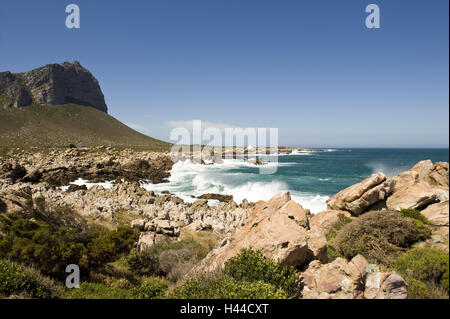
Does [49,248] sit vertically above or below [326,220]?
above

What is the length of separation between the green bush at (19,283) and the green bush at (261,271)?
5403 mm

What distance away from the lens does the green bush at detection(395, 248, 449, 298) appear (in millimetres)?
Answer: 6000

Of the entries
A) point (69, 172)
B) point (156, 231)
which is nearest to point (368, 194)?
point (156, 231)

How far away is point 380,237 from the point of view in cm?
902


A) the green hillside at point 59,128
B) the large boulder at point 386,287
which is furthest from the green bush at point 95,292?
the green hillside at point 59,128

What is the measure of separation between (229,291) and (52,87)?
529 ft

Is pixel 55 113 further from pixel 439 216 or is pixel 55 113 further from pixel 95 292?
pixel 439 216

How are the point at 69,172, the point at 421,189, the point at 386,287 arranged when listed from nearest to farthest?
the point at 386,287
the point at 421,189
the point at 69,172

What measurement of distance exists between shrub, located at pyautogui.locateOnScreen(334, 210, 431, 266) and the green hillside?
291 feet

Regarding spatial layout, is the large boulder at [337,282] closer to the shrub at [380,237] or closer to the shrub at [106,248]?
the shrub at [380,237]

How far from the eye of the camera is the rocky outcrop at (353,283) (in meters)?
5.36
